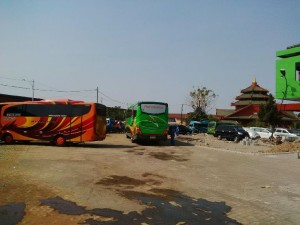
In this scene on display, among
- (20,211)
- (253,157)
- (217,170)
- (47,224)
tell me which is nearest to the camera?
(47,224)

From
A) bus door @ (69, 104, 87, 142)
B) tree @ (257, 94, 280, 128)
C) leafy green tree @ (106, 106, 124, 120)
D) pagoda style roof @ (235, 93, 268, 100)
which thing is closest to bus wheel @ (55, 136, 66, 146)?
bus door @ (69, 104, 87, 142)

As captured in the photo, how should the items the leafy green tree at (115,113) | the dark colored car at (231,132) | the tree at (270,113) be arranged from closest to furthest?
the dark colored car at (231,132) → the tree at (270,113) → the leafy green tree at (115,113)

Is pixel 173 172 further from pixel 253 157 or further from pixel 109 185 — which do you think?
pixel 253 157

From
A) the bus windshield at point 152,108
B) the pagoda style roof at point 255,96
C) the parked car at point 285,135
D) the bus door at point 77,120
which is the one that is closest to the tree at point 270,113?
the parked car at point 285,135

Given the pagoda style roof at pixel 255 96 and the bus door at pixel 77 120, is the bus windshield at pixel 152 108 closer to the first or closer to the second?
the bus door at pixel 77 120

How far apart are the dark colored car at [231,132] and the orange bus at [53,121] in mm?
16941

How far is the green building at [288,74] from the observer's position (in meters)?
36.4

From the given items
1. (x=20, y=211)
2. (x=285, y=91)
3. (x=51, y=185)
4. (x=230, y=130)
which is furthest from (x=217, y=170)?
(x=285, y=91)

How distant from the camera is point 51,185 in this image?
30.1ft

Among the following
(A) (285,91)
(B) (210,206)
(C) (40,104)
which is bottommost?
(B) (210,206)

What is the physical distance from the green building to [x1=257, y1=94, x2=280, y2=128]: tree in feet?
28.7

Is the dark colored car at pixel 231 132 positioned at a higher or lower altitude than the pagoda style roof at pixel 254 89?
lower

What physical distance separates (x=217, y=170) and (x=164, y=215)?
7.08 metres

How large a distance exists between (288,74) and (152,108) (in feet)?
64.2
